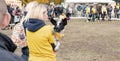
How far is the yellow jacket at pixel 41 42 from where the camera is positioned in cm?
486

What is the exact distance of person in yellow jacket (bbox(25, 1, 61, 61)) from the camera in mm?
4672

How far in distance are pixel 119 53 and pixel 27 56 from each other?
664cm

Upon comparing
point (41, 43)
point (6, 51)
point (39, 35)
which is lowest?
point (41, 43)

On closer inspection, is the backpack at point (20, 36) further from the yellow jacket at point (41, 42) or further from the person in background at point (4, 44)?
the person in background at point (4, 44)

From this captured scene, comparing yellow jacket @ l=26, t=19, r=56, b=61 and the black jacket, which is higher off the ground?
the black jacket

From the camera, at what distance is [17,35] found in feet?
17.1

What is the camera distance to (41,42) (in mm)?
4918

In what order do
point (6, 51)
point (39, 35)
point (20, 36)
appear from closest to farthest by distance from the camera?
point (6, 51) → point (39, 35) → point (20, 36)

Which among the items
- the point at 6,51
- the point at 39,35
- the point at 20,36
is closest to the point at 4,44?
the point at 6,51

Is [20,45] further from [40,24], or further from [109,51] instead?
[109,51]

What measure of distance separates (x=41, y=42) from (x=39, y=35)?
10cm

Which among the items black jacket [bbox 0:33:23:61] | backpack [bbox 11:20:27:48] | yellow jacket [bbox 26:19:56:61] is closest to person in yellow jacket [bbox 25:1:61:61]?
yellow jacket [bbox 26:19:56:61]

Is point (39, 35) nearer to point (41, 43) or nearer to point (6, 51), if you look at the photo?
point (41, 43)

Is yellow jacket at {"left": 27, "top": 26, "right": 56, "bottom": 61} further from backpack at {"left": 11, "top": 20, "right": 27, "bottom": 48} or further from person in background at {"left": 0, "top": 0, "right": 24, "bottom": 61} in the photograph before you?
person in background at {"left": 0, "top": 0, "right": 24, "bottom": 61}
